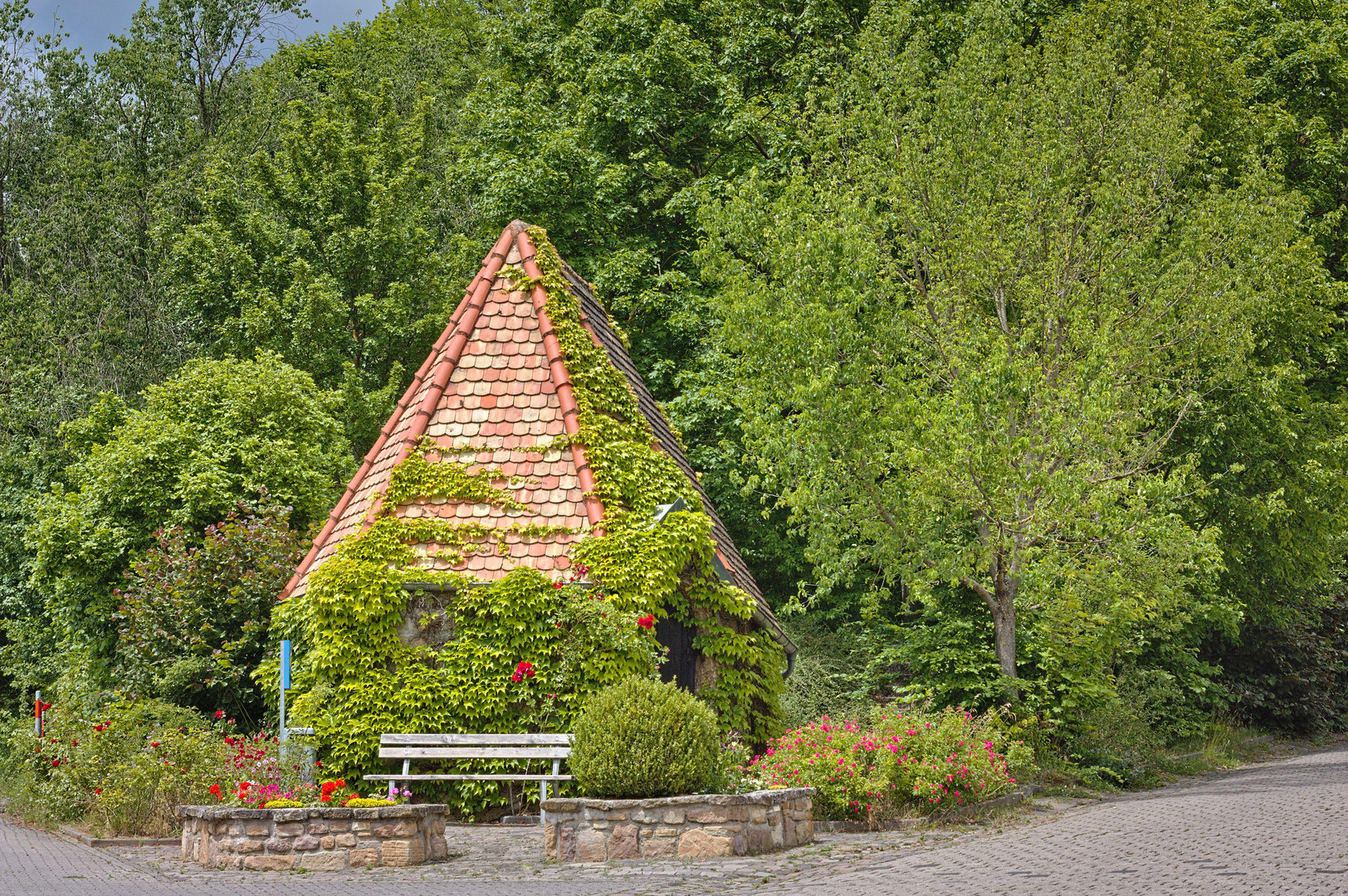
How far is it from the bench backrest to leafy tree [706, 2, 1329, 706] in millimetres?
5450

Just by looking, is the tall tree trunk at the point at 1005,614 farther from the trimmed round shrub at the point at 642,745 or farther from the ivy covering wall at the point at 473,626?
the trimmed round shrub at the point at 642,745

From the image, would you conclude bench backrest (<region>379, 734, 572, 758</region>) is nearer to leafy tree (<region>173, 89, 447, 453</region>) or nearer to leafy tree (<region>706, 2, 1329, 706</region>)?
leafy tree (<region>706, 2, 1329, 706</region>)

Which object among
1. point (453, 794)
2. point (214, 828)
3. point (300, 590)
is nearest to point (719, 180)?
point (300, 590)

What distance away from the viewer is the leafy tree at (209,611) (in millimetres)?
15539

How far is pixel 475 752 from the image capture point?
11367 mm

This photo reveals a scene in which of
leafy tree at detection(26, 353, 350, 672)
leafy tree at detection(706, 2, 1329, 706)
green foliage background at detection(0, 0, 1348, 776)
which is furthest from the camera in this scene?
leafy tree at detection(26, 353, 350, 672)

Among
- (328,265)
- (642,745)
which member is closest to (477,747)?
(642,745)

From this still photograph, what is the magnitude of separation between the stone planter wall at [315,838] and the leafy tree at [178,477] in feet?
27.1

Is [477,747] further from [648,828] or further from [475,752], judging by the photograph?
[648,828]

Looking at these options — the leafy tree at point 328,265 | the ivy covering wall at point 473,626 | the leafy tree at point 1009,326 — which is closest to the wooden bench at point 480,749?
the ivy covering wall at point 473,626

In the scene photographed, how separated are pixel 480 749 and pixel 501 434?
11.4 feet

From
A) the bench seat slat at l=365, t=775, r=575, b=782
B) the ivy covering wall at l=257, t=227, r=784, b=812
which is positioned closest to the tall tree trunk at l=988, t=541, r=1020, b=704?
the ivy covering wall at l=257, t=227, r=784, b=812

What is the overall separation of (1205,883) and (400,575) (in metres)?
7.61

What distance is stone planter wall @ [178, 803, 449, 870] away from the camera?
9.35 m
